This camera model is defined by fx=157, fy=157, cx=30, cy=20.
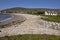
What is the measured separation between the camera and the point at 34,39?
1622cm

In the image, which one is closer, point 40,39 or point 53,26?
point 40,39

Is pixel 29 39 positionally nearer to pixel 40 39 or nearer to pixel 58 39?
pixel 40 39

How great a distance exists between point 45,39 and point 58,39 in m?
1.41

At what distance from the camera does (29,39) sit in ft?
52.3

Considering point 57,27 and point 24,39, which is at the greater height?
point 24,39

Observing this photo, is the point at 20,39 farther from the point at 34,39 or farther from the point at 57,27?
the point at 57,27

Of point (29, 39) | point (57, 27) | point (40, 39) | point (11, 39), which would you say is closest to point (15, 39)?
point (11, 39)

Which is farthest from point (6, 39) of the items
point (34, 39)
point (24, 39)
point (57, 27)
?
point (57, 27)

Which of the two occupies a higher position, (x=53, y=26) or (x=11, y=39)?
(x=11, y=39)

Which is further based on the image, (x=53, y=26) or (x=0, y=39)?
(x=53, y=26)

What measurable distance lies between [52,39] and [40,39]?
4.17 ft

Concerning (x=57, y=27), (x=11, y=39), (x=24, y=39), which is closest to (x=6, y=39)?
(x=11, y=39)

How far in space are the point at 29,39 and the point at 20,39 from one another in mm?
913

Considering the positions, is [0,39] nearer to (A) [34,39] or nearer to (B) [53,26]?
(A) [34,39]
